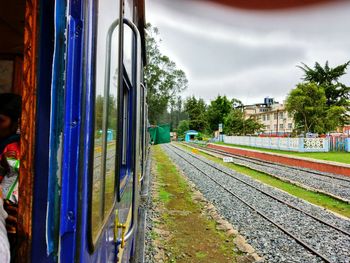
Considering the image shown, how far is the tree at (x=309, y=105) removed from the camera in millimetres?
30530

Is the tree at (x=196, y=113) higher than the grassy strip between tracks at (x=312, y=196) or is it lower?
higher

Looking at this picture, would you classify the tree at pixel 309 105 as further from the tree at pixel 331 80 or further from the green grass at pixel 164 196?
the green grass at pixel 164 196

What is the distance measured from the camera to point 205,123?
70.6 m

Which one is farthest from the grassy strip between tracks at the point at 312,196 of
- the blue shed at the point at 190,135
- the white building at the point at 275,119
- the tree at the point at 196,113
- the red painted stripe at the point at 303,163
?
the tree at the point at 196,113

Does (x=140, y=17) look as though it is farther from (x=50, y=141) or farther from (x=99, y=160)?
(x=50, y=141)

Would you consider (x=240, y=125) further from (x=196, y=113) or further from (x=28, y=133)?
(x=28, y=133)

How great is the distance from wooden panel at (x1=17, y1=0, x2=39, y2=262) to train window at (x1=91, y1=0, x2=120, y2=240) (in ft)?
0.61

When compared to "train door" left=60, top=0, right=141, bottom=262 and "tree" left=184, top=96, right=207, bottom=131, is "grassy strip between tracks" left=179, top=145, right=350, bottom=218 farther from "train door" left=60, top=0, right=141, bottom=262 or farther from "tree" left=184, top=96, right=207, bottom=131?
"tree" left=184, top=96, right=207, bottom=131

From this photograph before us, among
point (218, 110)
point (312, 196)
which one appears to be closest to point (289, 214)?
point (312, 196)

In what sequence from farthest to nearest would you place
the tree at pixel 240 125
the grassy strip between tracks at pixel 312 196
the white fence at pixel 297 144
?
the tree at pixel 240 125, the white fence at pixel 297 144, the grassy strip between tracks at pixel 312 196

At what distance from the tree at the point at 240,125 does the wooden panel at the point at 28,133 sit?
50.1m

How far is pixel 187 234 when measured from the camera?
6184 millimetres

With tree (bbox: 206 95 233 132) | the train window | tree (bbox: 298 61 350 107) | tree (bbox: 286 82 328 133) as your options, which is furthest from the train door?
tree (bbox: 206 95 233 132)

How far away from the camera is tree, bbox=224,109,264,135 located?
49.8 metres
